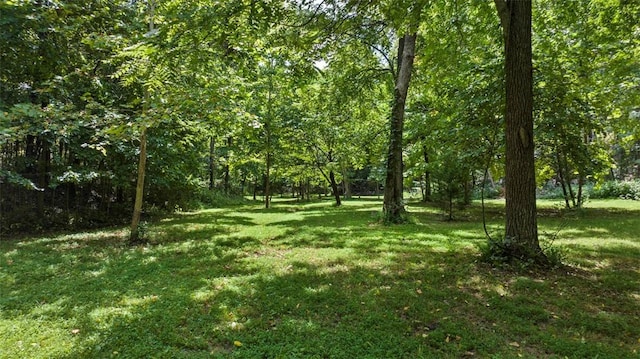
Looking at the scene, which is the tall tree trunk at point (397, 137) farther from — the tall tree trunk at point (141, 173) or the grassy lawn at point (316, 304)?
the tall tree trunk at point (141, 173)

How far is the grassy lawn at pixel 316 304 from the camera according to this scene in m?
3.04

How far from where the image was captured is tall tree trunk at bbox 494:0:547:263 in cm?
482

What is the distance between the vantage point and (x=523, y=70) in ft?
15.9

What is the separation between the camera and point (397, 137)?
35.1ft

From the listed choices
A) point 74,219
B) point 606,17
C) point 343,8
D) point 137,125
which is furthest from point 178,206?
point 606,17

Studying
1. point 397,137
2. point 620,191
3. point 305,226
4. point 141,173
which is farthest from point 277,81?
point 620,191

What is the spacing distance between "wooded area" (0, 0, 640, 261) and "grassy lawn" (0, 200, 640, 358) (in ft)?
3.81

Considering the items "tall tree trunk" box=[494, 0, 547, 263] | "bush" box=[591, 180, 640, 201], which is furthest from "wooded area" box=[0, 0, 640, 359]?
"bush" box=[591, 180, 640, 201]

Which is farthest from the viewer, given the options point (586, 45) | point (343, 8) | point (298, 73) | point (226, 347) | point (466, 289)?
point (586, 45)

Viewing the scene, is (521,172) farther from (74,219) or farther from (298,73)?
(74,219)

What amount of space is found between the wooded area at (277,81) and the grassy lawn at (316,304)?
116 cm

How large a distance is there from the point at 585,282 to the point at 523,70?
293cm

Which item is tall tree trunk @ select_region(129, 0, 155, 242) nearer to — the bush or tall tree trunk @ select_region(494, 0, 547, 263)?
tall tree trunk @ select_region(494, 0, 547, 263)

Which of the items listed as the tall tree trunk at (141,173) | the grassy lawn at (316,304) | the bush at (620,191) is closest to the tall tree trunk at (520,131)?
the grassy lawn at (316,304)
